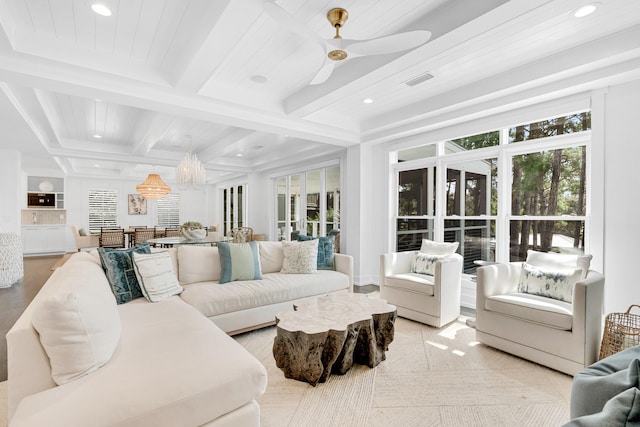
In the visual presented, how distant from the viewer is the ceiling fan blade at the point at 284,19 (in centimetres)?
167

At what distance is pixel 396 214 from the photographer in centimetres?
520

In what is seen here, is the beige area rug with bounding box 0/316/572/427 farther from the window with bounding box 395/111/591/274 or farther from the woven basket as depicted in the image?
the window with bounding box 395/111/591/274

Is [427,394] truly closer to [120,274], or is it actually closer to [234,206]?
[120,274]

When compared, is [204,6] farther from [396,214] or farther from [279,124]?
[396,214]

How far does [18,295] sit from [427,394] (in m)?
5.64

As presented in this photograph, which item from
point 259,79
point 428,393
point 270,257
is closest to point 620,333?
point 428,393

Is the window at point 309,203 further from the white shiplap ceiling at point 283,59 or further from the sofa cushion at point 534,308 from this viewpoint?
the sofa cushion at point 534,308

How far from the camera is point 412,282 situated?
3484mm

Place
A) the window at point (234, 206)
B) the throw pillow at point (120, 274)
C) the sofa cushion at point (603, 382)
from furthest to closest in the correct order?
the window at point (234, 206) < the throw pillow at point (120, 274) < the sofa cushion at point (603, 382)

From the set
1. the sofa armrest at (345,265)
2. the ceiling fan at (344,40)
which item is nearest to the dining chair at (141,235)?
the sofa armrest at (345,265)

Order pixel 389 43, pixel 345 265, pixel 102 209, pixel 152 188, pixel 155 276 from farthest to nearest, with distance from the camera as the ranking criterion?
pixel 102 209 < pixel 152 188 < pixel 345 265 < pixel 155 276 < pixel 389 43

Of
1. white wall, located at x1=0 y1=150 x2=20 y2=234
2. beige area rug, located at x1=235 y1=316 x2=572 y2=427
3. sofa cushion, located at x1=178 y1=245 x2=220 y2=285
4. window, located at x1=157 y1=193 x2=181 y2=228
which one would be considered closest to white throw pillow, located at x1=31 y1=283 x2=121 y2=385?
beige area rug, located at x1=235 y1=316 x2=572 y2=427

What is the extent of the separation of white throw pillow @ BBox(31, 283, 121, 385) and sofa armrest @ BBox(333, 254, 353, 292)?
9.38 ft

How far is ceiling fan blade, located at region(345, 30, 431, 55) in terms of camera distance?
6.22 feet
